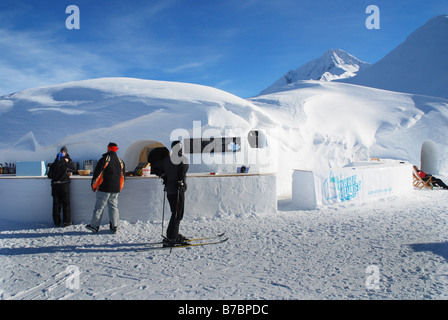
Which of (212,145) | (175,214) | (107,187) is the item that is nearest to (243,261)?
(175,214)

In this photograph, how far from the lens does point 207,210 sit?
7.23m

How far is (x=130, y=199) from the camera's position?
6918mm

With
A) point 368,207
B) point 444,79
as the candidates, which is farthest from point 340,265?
point 444,79

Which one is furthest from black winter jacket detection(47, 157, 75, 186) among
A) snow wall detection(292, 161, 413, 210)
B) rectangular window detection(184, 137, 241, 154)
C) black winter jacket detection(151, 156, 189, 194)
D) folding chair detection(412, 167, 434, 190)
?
folding chair detection(412, 167, 434, 190)

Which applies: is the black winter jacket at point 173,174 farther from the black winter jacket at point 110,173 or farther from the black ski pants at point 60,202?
the black ski pants at point 60,202

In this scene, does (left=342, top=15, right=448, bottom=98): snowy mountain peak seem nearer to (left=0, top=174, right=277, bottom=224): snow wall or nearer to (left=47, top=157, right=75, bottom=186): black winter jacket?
(left=0, top=174, right=277, bottom=224): snow wall

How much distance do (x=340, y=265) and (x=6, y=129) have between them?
11.5 m

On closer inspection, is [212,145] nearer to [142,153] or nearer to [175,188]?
[142,153]

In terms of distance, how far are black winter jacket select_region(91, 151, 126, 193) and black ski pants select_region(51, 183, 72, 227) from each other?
50.2 inches

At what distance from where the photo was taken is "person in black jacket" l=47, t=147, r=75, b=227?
647cm

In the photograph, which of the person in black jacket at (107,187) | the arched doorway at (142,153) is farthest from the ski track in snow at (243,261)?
the arched doorway at (142,153)

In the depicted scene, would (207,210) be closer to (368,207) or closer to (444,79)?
(368,207)

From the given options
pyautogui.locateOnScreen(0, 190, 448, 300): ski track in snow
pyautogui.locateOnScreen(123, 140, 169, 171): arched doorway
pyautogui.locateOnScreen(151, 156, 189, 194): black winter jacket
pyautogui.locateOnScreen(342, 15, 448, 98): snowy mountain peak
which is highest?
pyautogui.locateOnScreen(342, 15, 448, 98): snowy mountain peak

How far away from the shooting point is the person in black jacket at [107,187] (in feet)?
19.2
